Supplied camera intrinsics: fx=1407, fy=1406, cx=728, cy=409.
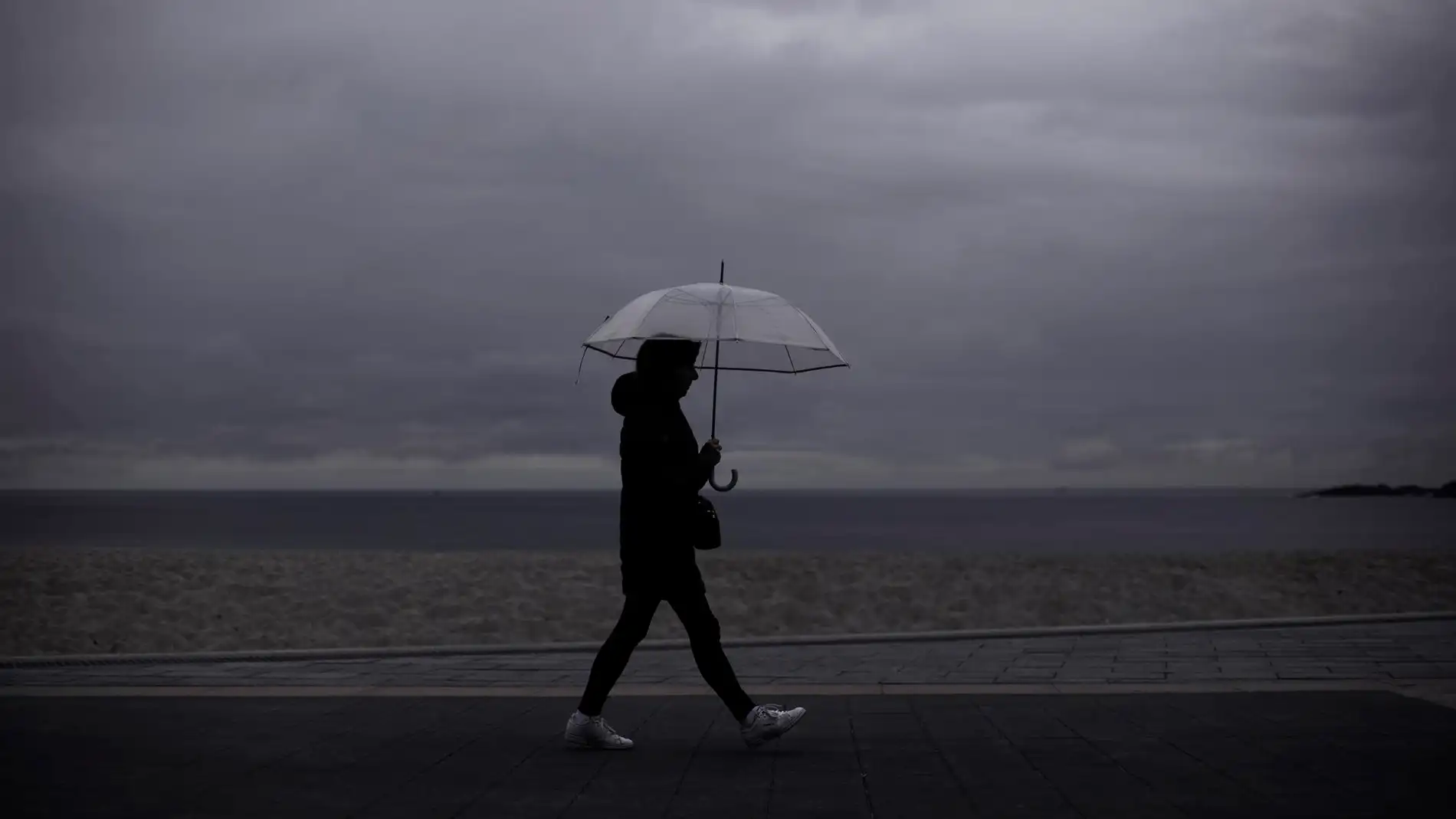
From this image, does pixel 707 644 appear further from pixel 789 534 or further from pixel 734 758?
pixel 789 534

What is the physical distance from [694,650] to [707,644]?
86 millimetres

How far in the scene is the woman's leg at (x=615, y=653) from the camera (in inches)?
245

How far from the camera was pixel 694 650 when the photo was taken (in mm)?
6258

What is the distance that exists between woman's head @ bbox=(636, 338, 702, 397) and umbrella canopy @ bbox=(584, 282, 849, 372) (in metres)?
0.05

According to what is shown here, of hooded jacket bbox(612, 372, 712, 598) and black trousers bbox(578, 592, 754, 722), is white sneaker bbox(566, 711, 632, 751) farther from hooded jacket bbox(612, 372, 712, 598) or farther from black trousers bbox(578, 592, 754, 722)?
hooded jacket bbox(612, 372, 712, 598)

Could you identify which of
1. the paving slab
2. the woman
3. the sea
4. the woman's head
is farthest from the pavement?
the sea

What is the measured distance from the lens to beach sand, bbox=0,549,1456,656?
1496cm

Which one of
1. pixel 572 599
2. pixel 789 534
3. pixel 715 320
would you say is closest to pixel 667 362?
pixel 715 320

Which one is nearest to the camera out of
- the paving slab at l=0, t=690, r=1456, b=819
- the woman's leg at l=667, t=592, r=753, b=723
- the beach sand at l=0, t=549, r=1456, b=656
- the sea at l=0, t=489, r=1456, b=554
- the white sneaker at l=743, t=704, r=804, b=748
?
the paving slab at l=0, t=690, r=1456, b=819

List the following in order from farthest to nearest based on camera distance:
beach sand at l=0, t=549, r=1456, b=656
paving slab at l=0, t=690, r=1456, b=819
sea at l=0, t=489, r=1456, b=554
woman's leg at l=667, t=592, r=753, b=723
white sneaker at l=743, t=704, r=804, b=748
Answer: sea at l=0, t=489, r=1456, b=554 < beach sand at l=0, t=549, r=1456, b=656 < woman's leg at l=667, t=592, r=753, b=723 < white sneaker at l=743, t=704, r=804, b=748 < paving slab at l=0, t=690, r=1456, b=819

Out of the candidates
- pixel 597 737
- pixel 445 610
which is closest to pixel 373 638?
pixel 445 610

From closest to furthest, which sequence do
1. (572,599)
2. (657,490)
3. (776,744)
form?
(657,490), (776,744), (572,599)

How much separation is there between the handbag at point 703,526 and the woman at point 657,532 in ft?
0.11

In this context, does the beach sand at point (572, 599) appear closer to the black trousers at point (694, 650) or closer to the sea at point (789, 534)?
the black trousers at point (694, 650)
